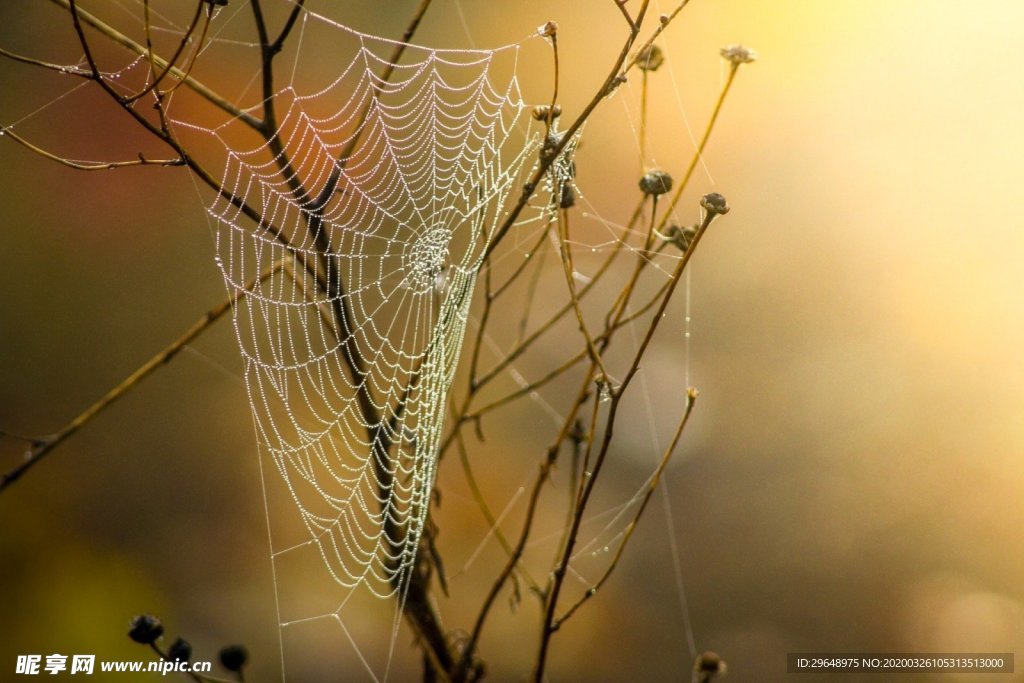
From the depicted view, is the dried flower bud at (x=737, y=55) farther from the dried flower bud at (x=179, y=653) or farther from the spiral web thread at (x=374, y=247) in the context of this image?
the dried flower bud at (x=179, y=653)

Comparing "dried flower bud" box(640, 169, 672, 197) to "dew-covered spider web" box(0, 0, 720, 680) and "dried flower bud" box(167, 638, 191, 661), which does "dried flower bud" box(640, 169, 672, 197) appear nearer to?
"dew-covered spider web" box(0, 0, 720, 680)

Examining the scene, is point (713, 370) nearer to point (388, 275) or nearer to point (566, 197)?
point (388, 275)

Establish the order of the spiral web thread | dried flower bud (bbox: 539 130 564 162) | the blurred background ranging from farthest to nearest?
the blurred background
the spiral web thread
dried flower bud (bbox: 539 130 564 162)

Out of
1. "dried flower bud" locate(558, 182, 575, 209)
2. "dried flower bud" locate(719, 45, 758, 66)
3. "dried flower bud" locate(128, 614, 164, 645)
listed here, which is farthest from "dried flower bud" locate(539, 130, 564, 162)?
"dried flower bud" locate(128, 614, 164, 645)

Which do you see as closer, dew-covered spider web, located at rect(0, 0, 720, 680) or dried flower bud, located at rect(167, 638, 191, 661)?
dried flower bud, located at rect(167, 638, 191, 661)

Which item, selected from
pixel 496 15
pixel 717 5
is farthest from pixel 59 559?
→ pixel 717 5

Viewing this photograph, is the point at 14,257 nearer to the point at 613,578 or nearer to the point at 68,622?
the point at 68,622
